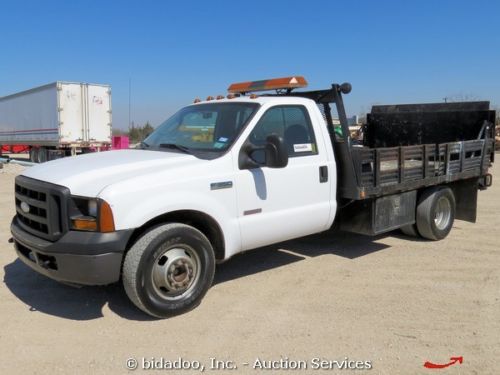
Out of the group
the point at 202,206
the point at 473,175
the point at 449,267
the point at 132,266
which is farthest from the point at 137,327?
the point at 473,175

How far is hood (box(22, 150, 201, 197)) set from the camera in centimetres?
396

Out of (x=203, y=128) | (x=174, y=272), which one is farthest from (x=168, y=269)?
(x=203, y=128)

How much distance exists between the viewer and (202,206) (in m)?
4.34

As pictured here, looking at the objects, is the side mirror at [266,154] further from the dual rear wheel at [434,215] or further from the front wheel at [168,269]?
the dual rear wheel at [434,215]

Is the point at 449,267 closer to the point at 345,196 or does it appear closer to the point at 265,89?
the point at 345,196

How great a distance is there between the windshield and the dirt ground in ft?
4.93

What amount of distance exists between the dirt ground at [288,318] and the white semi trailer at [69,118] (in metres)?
15.8

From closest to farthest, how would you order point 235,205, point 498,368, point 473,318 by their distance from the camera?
point 498,368
point 473,318
point 235,205

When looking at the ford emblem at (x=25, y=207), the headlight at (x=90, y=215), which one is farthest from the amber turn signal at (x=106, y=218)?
the ford emblem at (x=25, y=207)

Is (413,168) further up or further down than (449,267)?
further up

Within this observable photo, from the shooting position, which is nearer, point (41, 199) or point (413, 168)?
point (41, 199)

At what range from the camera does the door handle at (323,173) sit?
5297 millimetres

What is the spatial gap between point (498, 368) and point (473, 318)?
2.88 feet

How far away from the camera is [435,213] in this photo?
269 inches
